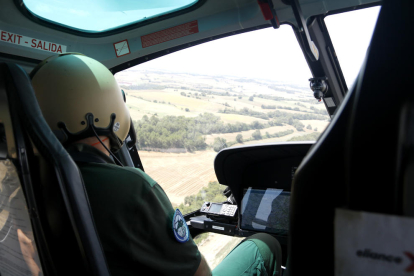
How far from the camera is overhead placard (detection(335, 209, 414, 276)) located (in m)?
0.38

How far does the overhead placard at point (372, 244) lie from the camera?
38 cm

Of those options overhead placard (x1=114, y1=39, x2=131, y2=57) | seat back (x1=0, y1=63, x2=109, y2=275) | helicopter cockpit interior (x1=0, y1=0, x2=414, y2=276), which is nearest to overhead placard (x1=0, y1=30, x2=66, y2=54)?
helicopter cockpit interior (x1=0, y1=0, x2=414, y2=276)

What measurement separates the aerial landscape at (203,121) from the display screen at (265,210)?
1.09ft

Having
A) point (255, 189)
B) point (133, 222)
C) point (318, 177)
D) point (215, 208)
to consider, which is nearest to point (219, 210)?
point (215, 208)

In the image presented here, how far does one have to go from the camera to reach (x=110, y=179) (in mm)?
979

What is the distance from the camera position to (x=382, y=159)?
0.39m

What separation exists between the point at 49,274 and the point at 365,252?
834mm

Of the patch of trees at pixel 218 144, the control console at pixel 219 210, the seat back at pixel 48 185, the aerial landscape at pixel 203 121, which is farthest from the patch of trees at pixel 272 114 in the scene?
the seat back at pixel 48 185

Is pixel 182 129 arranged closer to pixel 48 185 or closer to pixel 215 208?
pixel 215 208

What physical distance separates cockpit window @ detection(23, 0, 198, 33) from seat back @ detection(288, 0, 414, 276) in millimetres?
1877

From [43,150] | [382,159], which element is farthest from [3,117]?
[382,159]

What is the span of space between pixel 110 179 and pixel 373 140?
79 centimetres

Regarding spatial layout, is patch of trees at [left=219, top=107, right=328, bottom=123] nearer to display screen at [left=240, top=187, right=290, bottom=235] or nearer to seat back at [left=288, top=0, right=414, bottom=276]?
display screen at [left=240, top=187, right=290, bottom=235]

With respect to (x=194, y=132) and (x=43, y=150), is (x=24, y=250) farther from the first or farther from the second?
(x=194, y=132)
